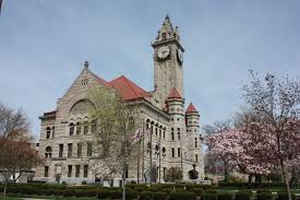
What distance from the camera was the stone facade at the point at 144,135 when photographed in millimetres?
50312

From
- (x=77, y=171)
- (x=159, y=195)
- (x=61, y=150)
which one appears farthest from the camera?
(x=61, y=150)

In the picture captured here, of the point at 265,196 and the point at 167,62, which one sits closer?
the point at 265,196

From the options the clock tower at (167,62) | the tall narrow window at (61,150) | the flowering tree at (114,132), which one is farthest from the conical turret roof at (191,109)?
the flowering tree at (114,132)

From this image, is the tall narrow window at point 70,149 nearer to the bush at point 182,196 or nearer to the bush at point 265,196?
the bush at point 182,196

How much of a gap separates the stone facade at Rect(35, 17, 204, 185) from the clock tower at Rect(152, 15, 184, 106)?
4.92 feet

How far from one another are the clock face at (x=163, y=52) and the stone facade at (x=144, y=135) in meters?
8.61

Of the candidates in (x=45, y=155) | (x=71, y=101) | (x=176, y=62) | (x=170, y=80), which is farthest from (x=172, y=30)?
(x=45, y=155)

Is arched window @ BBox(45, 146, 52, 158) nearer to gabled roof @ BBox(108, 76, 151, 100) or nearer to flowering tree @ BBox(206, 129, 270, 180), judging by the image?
gabled roof @ BBox(108, 76, 151, 100)

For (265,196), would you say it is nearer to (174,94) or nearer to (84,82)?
(174,94)

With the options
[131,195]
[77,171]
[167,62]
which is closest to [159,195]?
[131,195]

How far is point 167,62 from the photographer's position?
69.7 m

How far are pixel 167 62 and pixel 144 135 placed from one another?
27728 mm

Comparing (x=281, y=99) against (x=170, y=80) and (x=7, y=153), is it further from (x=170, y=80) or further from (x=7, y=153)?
(x=170, y=80)

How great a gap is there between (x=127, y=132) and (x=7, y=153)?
44.6 ft
